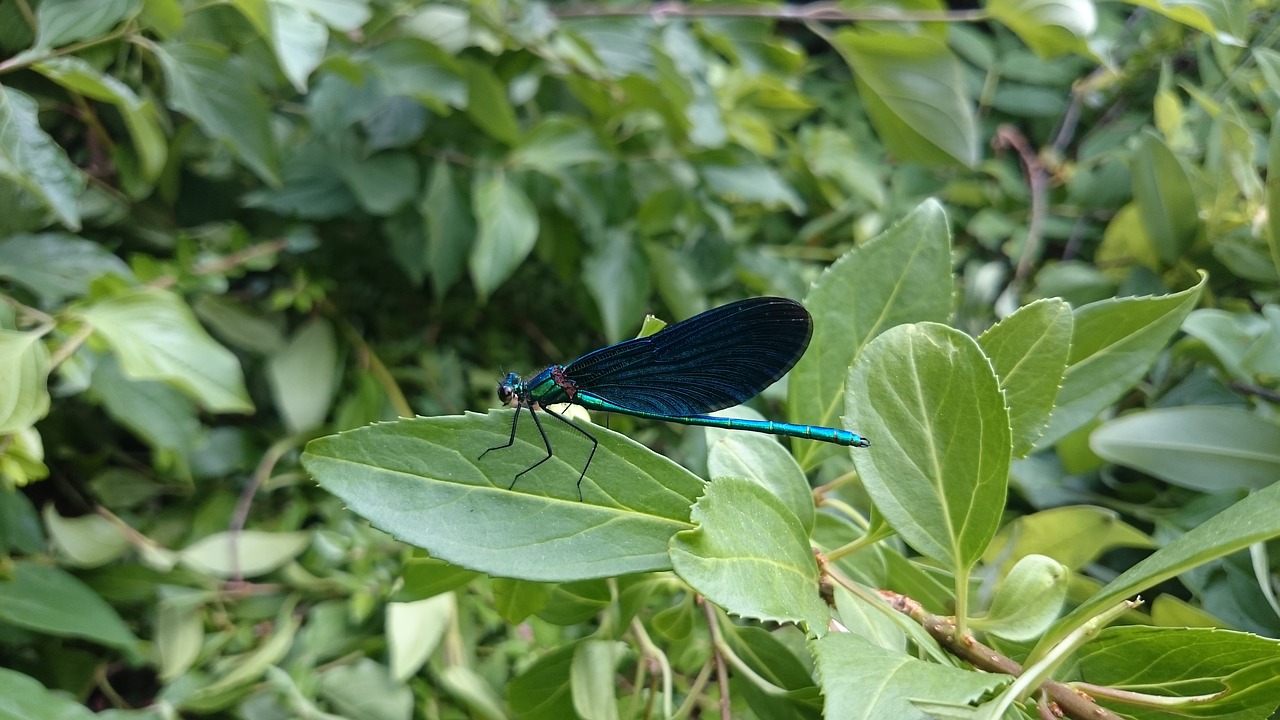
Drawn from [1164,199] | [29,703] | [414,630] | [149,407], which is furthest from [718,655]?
[1164,199]

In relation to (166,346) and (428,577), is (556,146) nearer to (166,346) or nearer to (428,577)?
(166,346)

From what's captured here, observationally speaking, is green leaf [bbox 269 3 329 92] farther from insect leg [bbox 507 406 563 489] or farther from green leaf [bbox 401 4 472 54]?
insect leg [bbox 507 406 563 489]

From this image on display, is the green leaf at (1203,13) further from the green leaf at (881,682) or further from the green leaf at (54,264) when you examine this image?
the green leaf at (54,264)

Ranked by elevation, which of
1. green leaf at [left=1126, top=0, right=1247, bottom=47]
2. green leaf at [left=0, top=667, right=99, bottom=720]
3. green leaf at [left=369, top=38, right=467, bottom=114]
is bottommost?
green leaf at [left=0, top=667, right=99, bottom=720]

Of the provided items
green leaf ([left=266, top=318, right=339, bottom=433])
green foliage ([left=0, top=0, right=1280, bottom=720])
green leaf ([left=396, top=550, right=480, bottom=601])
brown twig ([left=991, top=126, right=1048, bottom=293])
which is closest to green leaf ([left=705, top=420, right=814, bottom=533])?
green foliage ([left=0, top=0, right=1280, bottom=720])

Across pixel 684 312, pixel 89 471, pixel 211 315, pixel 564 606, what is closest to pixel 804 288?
pixel 684 312

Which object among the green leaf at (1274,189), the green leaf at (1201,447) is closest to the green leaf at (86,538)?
the green leaf at (1201,447)

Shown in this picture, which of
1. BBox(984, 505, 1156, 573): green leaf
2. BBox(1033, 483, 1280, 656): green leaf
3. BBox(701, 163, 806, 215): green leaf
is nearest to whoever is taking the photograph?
BBox(1033, 483, 1280, 656): green leaf
